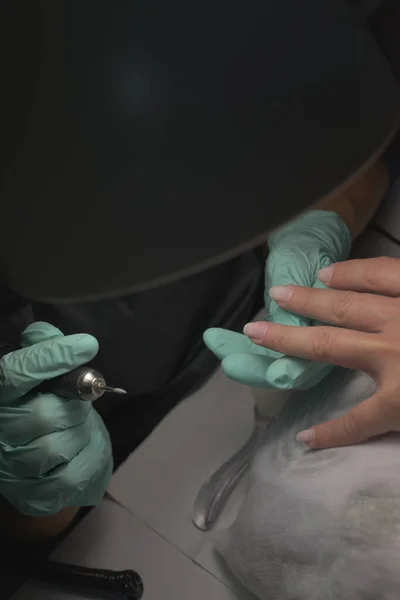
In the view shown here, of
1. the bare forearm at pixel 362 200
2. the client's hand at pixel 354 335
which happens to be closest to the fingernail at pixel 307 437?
the client's hand at pixel 354 335

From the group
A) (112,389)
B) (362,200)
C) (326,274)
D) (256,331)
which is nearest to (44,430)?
(112,389)

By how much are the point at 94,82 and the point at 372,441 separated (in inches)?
20.1

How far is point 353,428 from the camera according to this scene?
2.00 feet

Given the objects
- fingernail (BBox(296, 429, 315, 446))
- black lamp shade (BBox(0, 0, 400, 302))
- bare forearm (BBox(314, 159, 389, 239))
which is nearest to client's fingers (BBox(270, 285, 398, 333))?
fingernail (BBox(296, 429, 315, 446))

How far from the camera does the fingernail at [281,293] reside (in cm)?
65

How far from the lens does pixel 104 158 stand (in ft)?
0.72

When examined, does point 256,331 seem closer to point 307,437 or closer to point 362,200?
point 307,437

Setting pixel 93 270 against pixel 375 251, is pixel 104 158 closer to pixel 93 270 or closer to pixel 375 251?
pixel 93 270

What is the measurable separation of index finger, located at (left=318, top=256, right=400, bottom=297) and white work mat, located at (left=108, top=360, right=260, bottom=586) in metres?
0.31

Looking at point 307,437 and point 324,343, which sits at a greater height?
point 324,343

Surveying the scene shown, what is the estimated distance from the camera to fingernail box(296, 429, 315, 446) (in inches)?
25.3

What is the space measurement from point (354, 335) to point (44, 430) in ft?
1.12

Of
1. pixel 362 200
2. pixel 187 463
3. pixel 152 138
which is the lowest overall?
pixel 187 463

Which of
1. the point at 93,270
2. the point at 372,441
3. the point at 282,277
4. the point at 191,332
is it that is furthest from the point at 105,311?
the point at 93,270
